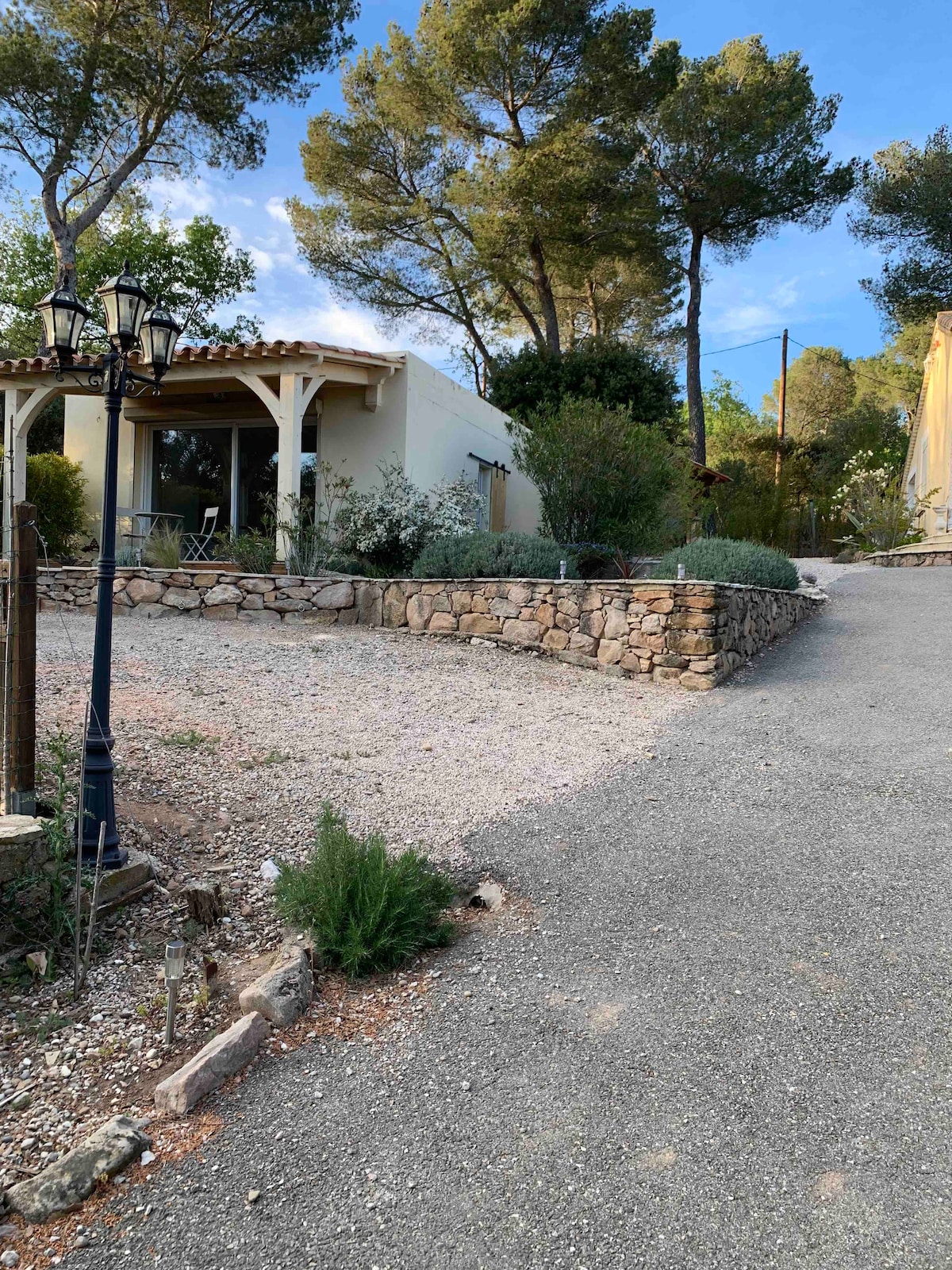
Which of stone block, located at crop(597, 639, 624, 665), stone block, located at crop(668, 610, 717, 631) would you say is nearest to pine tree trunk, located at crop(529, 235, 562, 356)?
stone block, located at crop(597, 639, 624, 665)

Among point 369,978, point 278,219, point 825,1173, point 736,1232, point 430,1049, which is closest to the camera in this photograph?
point 736,1232

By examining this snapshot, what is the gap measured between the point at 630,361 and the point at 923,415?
820 centimetres

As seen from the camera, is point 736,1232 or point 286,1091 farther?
point 286,1091

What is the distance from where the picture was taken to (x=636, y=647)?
750 cm

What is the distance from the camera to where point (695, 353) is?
19172mm

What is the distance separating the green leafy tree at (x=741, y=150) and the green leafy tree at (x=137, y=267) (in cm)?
1135

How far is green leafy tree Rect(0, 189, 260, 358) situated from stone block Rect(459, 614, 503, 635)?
51.3 feet

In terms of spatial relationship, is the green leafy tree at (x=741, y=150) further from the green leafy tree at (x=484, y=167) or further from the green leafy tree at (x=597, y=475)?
the green leafy tree at (x=597, y=475)

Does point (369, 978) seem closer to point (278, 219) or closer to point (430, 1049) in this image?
point (430, 1049)

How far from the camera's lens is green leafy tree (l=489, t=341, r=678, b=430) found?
1678 centimetres

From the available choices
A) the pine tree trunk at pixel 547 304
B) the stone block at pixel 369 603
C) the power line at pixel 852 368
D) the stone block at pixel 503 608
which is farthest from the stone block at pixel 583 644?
the power line at pixel 852 368

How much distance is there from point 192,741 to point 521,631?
4.07 meters

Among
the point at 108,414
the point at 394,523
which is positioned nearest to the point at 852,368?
the point at 394,523

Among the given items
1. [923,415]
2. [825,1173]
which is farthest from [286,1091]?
[923,415]
